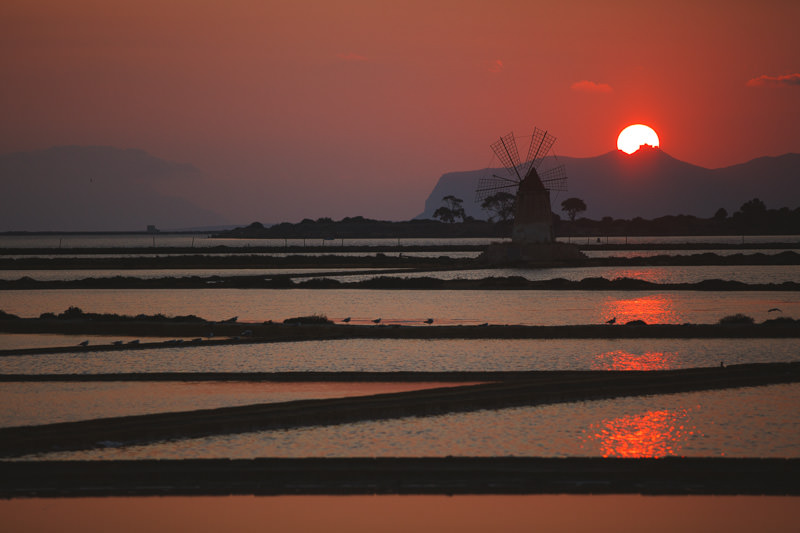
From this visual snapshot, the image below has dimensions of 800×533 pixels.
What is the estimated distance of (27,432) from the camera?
30.2 ft

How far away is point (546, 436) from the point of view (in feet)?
30.5

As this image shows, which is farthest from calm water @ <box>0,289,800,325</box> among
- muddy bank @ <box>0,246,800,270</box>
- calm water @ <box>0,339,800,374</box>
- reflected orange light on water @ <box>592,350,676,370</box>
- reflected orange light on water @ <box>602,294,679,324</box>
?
muddy bank @ <box>0,246,800,270</box>

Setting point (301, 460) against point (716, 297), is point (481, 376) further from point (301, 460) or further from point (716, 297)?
point (716, 297)

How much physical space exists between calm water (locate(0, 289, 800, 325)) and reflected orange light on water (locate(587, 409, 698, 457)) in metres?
11.8

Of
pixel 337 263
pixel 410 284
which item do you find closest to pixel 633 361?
pixel 410 284

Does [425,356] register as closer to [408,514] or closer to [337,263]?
[408,514]

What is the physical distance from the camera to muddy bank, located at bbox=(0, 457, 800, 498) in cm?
750

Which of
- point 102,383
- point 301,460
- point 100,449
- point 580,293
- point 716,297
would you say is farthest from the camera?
point 580,293

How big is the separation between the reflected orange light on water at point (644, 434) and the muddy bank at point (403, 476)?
27.7 inches

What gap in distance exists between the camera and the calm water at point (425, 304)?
23797 millimetres

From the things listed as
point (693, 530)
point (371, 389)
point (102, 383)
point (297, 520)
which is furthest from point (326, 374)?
point (693, 530)

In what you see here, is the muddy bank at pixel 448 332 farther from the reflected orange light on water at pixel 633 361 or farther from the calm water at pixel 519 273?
the calm water at pixel 519 273

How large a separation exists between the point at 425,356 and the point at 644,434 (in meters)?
6.86

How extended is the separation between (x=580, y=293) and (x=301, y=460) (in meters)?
26.6
